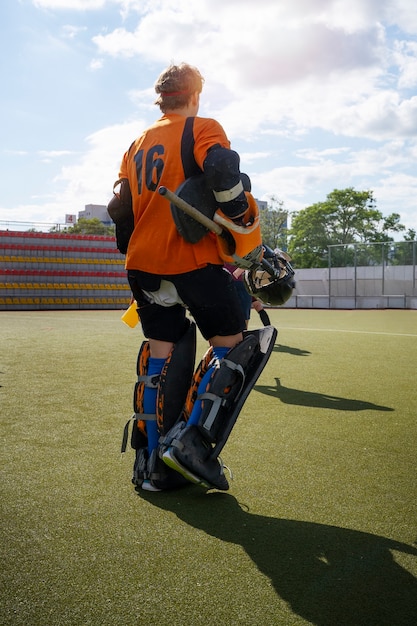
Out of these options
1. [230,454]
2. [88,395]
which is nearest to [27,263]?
[88,395]

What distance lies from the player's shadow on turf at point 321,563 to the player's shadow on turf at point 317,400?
2.25 m

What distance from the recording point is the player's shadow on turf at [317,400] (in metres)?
4.73

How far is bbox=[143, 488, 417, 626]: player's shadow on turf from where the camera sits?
1771 mm

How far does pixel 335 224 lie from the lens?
64562 millimetres

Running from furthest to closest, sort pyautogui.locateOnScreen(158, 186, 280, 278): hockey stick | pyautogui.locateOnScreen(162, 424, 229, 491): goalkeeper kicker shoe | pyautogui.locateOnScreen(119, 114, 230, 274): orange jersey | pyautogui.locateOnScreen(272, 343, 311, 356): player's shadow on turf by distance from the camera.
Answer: pyautogui.locateOnScreen(272, 343, 311, 356): player's shadow on turf < pyautogui.locateOnScreen(119, 114, 230, 274): orange jersey < pyautogui.locateOnScreen(162, 424, 229, 491): goalkeeper kicker shoe < pyautogui.locateOnScreen(158, 186, 280, 278): hockey stick

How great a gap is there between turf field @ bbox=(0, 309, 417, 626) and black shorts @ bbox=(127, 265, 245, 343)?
0.75m

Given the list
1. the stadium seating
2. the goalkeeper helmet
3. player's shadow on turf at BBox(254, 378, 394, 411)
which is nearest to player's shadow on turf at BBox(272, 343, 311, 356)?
player's shadow on turf at BBox(254, 378, 394, 411)

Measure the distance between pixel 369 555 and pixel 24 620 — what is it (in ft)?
3.78

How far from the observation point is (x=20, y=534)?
89.7 inches

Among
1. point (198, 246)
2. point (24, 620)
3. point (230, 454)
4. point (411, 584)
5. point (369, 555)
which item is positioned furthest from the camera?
point (230, 454)

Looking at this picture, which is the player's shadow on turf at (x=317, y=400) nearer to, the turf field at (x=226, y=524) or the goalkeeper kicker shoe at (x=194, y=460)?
the turf field at (x=226, y=524)

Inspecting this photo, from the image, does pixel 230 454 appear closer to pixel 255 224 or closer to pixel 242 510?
pixel 242 510

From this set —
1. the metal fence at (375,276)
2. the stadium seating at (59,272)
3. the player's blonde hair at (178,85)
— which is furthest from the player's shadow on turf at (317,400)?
the stadium seating at (59,272)

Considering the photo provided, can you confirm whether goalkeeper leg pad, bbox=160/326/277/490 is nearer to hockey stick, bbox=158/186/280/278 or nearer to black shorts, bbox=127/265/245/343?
black shorts, bbox=127/265/245/343
